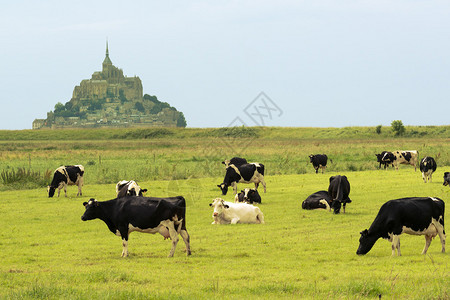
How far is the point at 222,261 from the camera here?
13.6 meters

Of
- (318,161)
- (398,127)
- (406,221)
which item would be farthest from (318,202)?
(398,127)

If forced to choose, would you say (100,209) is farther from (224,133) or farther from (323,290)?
(224,133)

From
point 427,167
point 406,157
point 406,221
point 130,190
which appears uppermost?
point 406,157

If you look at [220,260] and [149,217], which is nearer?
[220,260]

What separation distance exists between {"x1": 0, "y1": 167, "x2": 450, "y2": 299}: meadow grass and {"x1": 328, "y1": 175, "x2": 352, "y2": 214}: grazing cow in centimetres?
50

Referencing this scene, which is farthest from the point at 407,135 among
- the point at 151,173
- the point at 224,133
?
the point at 151,173

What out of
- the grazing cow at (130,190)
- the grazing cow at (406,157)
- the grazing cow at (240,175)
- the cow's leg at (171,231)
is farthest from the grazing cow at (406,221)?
the grazing cow at (406,157)

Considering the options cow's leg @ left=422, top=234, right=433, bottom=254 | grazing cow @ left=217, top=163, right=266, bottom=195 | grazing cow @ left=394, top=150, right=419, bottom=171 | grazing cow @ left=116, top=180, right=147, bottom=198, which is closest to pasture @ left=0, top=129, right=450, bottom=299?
cow's leg @ left=422, top=234, right=433, bottom=254

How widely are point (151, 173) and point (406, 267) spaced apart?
2967cm

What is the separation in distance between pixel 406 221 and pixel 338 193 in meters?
8.64

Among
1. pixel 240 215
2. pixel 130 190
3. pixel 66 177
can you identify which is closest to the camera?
Result: pixel 240 215

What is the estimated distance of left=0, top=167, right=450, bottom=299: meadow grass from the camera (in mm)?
10453

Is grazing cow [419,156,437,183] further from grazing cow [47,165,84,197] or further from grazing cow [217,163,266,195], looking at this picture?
grazing cow [47,165,84,197]

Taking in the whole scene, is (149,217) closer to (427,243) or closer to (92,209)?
(92,209)
